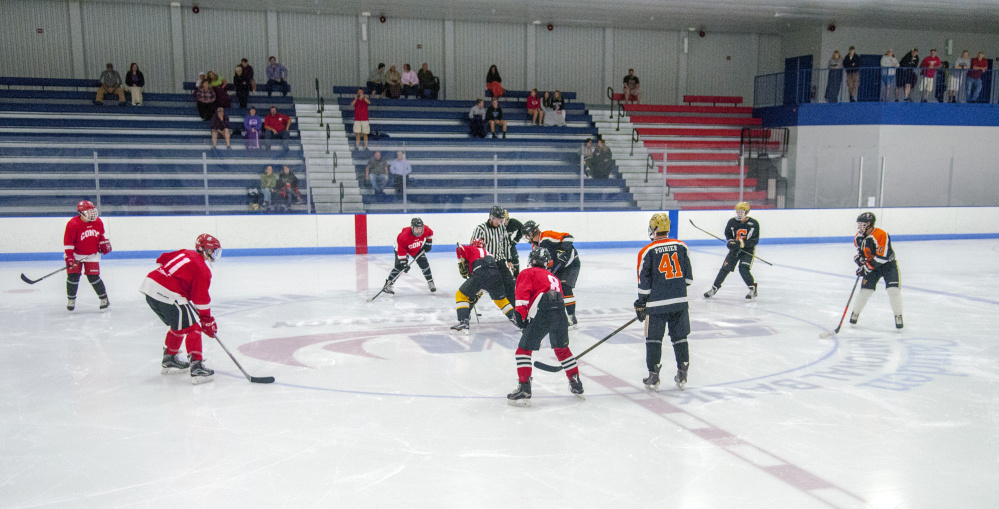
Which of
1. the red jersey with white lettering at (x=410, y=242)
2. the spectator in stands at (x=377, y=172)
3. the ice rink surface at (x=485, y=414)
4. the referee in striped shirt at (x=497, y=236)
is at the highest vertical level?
the spectator in stands at (x=377, y=172)

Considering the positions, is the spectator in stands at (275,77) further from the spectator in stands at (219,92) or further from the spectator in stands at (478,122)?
the spectator in stands at (478,122)

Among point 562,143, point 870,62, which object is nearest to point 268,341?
point 562,143

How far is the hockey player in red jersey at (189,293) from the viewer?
203 inches

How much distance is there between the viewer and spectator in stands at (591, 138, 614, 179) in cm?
1443

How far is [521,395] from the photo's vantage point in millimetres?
4855

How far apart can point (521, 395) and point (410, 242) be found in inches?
166

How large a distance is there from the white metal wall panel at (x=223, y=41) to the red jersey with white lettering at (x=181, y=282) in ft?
48.3

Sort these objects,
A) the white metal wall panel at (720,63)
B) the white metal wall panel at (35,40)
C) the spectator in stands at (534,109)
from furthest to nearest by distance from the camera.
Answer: the white metal wall panel at (720,63) → the spectator in stands at (534,109) → the white metal wall panel at (35,40)

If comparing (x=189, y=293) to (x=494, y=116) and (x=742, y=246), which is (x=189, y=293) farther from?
(x=494, y=116)

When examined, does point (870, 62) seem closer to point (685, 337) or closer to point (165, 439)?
point (685, 337)

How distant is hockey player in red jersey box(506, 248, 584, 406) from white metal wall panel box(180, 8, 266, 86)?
15.8 meters

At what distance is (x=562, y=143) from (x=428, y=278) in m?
6.12

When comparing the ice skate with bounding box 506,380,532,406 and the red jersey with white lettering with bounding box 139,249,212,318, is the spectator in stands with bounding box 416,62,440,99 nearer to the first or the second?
the red jersey with white lettering with bounding box 139,249,212,318

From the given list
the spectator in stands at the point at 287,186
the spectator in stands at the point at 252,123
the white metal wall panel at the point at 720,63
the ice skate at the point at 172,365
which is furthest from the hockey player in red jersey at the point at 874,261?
the white metal wall panel at the point at 720,63
